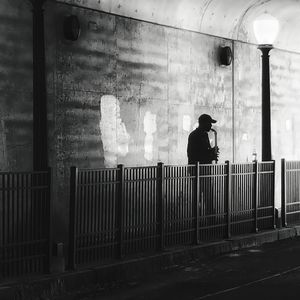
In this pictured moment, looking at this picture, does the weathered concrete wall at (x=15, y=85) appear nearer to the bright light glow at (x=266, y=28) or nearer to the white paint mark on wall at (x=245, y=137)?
the bright light glow at (x=266, y=28)

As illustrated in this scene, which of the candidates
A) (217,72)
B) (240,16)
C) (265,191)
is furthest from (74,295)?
(240,16)

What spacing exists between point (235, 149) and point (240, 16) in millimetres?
3072

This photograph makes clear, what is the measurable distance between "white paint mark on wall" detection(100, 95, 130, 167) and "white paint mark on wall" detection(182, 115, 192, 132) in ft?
7.06

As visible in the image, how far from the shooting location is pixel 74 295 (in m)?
10.2

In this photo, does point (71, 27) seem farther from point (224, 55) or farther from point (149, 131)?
point (224, 55)

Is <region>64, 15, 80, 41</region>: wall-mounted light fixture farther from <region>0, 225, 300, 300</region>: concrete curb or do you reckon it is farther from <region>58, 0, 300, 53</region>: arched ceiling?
<region>0, 225, 300, 300</region>: concrete curb

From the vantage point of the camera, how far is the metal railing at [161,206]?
1109 cm

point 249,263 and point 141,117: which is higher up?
point 141,117

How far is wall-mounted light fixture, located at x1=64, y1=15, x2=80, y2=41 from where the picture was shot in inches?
558

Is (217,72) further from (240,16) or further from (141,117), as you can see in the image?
(141,117)

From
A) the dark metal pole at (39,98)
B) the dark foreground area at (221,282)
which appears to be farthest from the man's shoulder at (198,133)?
the dark metal pole at (39,98)

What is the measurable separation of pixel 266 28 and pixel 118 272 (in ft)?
21.9

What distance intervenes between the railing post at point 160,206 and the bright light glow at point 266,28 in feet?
15.6

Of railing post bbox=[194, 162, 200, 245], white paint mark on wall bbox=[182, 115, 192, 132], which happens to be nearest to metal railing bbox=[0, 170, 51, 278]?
railing post bbox=[194, 162, 200, 245]
